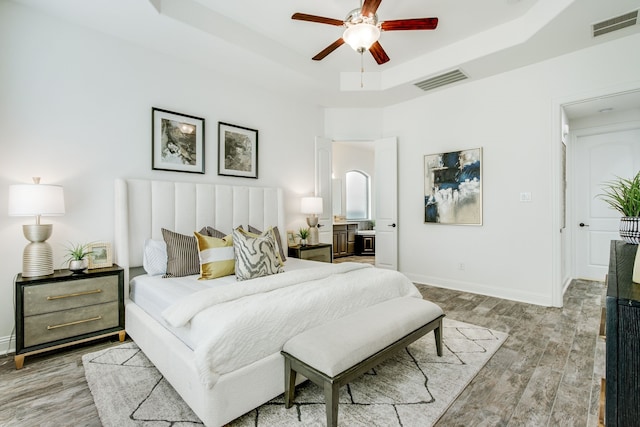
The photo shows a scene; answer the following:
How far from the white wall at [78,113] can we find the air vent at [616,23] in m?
Answer: 4.02

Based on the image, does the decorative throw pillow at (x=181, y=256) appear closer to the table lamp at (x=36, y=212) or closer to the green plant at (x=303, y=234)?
the table lamp at (x=36, y=212)

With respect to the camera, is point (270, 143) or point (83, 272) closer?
point (83, 272)

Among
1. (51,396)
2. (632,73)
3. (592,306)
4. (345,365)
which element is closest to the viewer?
(345,365)

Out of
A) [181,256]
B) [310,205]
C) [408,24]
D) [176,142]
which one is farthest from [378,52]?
[181,256]

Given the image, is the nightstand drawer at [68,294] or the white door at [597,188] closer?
the nightstand drawer at [68,294]

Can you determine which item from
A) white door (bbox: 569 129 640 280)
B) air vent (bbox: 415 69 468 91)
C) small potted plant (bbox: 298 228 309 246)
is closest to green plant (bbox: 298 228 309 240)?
small potted plant (bbox: 298 228 309 246)

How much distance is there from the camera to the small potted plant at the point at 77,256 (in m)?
2.51

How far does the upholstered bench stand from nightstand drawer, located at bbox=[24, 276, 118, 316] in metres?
1.81

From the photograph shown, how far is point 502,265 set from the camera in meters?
4.02

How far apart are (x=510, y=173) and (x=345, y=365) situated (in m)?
3.52

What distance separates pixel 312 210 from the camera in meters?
4.44

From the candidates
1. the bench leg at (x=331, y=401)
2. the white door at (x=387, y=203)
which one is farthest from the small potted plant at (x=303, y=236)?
the bench leg at (x=331, y=401)

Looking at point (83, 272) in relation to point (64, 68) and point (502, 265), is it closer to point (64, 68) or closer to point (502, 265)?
point (64, 68)

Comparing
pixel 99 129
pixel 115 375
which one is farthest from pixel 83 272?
pixel 99 129
